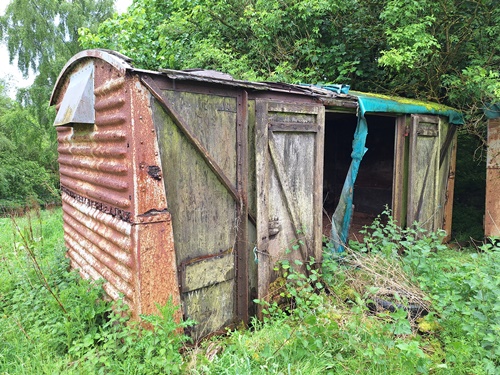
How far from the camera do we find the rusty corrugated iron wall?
3.06 meters

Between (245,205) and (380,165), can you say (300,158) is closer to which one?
(245,205)

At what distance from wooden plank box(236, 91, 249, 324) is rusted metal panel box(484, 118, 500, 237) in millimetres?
5249

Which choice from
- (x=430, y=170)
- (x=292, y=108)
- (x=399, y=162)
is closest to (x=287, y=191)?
(x=292, y=108)

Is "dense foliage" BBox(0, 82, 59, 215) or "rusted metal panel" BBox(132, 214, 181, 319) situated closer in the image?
"rusted metal panel" BBox(132, 214, 181, 319)

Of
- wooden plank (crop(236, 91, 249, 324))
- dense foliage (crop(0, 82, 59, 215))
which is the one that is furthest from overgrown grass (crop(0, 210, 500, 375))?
dense foliage (crop(0, 82, 59, 215))

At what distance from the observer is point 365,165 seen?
895 cm

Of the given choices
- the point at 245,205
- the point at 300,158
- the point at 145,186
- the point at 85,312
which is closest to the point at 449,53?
the point at 300,158

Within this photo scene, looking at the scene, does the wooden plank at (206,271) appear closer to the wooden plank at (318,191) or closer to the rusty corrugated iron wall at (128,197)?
the rusty corrugated iron wall at (128,197)

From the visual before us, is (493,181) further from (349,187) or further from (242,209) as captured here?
(242,209)

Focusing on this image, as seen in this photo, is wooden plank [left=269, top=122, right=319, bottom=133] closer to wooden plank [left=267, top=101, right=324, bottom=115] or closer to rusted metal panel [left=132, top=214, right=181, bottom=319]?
wooden plank [left=267, top=101, right=324, bottom=115]

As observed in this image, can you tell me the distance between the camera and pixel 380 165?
8633 mm

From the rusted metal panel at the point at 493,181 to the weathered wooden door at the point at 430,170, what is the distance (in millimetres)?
669

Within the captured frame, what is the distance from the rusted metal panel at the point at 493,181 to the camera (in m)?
6.65

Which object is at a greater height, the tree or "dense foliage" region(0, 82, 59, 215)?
the tree
